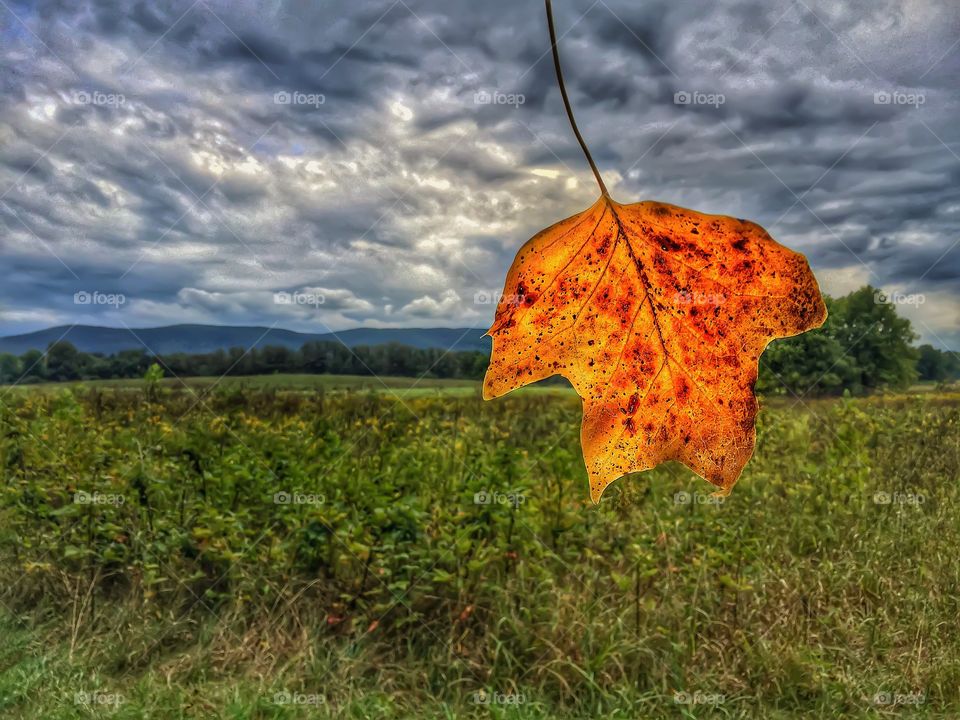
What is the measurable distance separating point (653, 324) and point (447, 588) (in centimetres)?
263

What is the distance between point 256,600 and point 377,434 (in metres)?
1.13

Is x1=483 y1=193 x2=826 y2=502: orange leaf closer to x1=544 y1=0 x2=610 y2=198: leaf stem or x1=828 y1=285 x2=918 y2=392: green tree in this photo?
x1=544 y1=0 x2=610 y2=198: leaf stem

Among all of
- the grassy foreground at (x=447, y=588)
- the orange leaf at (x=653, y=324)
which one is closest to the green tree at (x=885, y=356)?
the grassy foreground at (x=447, y=588)

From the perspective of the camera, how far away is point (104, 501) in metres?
3.16

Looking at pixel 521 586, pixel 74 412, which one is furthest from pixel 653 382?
pixel 74 412

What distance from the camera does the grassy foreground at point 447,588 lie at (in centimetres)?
270

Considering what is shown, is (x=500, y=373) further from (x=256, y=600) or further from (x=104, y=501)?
(x=104, y=501)

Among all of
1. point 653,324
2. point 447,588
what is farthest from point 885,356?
point 653,324

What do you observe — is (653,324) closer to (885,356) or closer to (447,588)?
(447,588)

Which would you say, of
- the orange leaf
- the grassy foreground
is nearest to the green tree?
the grassy foreground

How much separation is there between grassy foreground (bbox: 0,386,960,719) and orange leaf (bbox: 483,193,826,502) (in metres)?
2.37

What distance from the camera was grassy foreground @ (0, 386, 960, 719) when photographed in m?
2.70

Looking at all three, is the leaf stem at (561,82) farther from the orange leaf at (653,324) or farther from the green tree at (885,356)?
the green tree at (885,356)

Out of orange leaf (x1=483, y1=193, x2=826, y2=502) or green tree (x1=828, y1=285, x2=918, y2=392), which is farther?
green tree (x1=828, y1=285, x2=918, y2=392)
